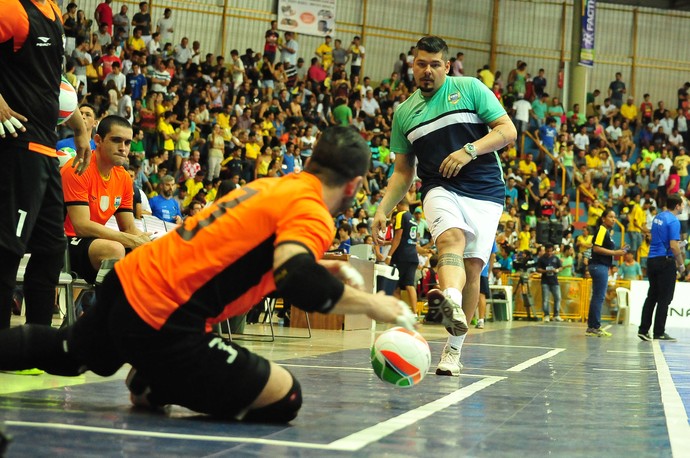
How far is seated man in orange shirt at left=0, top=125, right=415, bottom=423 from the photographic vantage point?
3768 mm

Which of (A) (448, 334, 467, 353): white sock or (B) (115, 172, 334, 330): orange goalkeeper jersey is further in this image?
(A) (448, 334, 467, 353): white sock

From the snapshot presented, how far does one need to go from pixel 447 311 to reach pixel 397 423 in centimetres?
187

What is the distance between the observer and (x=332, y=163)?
3947 millimetres

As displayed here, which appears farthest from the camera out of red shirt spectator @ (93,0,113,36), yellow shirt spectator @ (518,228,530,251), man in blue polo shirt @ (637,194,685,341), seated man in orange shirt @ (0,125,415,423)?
yellow shirt spectator @ (518,228,530,251)

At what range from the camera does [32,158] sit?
201 inches

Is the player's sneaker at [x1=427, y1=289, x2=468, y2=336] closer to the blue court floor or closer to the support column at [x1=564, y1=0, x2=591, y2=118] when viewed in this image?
the blue court floor

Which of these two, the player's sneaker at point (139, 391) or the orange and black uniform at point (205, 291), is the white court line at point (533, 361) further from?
the orange and black uniform at point (205, 291)

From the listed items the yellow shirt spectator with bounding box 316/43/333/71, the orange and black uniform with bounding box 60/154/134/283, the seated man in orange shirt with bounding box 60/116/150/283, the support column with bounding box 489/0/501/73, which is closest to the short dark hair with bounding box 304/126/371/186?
the seated man in orange shirt with bounding box 60/116/150/283

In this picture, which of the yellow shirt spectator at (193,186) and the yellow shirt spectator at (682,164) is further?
the yellow shirt spectator at (682,164)

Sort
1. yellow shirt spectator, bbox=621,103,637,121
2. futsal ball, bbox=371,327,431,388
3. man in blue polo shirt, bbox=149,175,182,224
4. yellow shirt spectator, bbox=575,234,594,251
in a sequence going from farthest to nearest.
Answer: yellow shirt spectator, bbox=621,103,637,121
yellow shirt spectator, bbox=575,234,594,251
man in blue polo shirt, bbox=149,175,182,224
futsal ball, bbox=371,327,431,388

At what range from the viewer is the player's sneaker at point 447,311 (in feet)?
19.3

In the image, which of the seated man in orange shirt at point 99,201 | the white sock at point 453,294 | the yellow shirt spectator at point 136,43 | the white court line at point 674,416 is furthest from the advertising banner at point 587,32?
the white sock at point 453,294

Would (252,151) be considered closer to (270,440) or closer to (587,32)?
(587,32)

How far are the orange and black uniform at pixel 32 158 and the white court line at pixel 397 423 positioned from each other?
6.74 ft
